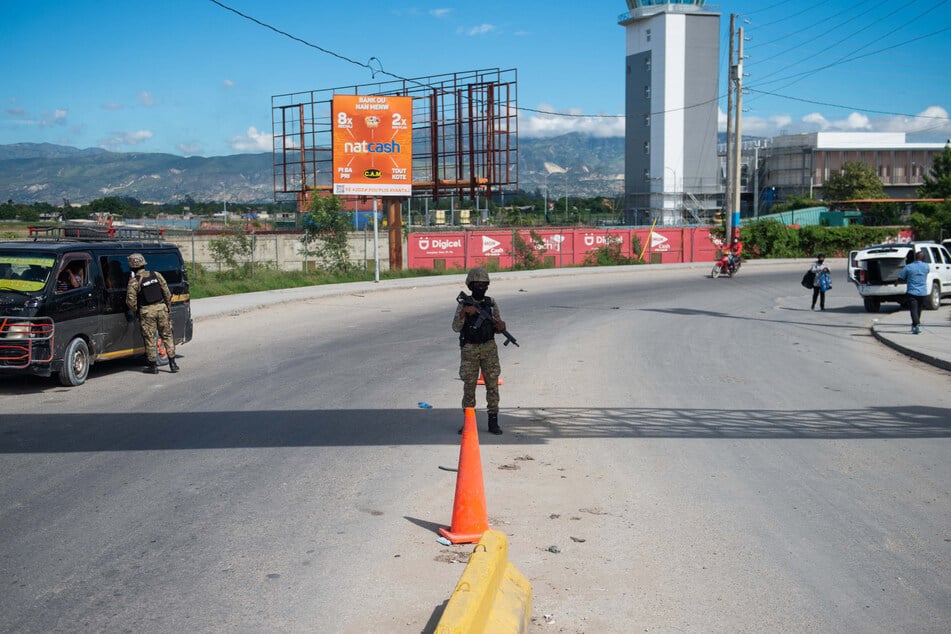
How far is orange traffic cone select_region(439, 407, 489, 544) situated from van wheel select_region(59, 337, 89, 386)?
26.0 feet

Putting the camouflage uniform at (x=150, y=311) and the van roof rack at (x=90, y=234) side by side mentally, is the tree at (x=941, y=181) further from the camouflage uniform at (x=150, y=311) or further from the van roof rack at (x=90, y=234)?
the camouflage uniform at (x=150, y=311)

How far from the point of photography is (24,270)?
12.3 m

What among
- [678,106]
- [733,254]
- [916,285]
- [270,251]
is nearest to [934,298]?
[916,285]

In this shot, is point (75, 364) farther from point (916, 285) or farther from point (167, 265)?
point (916, 285)

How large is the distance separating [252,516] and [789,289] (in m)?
30.4

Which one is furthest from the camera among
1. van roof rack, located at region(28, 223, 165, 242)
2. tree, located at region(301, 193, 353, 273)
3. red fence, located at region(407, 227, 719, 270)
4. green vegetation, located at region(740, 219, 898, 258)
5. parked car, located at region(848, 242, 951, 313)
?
green vegetation, located at region(740, 219, 898, 258)

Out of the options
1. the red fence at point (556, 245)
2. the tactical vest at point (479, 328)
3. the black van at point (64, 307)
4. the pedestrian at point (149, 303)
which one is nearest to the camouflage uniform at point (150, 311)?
the pedestrian at point (149, 303)

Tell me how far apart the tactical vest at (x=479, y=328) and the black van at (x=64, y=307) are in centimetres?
611

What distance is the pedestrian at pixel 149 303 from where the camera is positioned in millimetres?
13070

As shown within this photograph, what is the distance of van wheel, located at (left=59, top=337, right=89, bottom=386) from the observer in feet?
39.5

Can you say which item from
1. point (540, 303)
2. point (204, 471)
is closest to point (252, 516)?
point (204, 471)

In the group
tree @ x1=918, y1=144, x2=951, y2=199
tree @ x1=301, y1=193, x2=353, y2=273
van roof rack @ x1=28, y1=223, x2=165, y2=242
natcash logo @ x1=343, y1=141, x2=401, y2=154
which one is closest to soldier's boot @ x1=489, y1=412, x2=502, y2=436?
van roof rack @ x1=28, y1=223, x2=165, y2=242

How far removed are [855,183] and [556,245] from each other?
58471mm

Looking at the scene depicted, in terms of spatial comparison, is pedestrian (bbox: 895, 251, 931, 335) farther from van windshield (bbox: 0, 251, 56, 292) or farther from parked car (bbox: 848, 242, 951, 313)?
van windshield (bbox: 0, 251, 56, 292)
